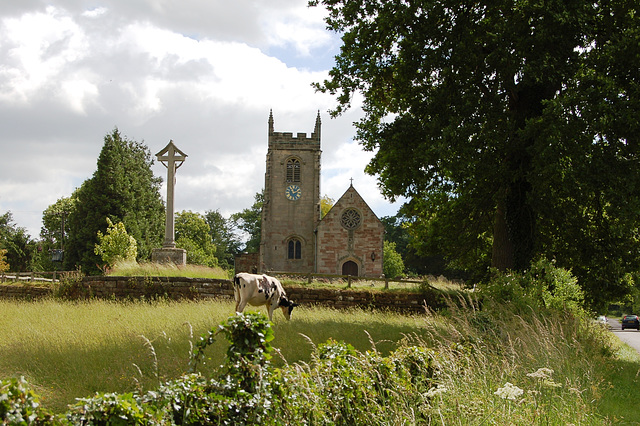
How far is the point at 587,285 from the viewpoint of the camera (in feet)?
58.4

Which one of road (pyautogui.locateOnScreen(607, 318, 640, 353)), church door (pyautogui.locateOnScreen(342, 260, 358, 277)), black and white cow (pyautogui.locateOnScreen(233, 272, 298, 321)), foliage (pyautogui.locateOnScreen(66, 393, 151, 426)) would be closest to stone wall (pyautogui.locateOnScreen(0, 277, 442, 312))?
black and white cow (pyautogui.locateOnScreen(233, 272, 298, 321))

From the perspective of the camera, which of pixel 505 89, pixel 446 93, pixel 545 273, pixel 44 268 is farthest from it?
pixel 44 268

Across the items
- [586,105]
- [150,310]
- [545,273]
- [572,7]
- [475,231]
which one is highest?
[572,7]

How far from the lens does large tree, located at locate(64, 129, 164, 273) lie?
43156mm

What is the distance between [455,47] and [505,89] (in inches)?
88.3

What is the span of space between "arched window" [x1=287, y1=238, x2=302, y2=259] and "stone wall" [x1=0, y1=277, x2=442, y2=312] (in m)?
26.8

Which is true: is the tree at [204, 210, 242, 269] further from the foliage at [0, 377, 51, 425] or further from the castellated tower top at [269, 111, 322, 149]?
the foliage at [0, 377, 51, 425]

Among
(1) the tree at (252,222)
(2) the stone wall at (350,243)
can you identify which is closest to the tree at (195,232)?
(1) the tree at (252,222)

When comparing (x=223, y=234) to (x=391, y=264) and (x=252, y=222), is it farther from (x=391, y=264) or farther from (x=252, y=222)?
(x=391, y=264)

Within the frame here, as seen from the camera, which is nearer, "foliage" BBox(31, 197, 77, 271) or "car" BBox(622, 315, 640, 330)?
"car" BBox(622, 315, 640, 330)

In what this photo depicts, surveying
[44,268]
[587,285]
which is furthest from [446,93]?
[44,268]

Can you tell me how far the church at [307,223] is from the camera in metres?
44.5

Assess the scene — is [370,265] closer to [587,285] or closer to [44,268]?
[587,285]

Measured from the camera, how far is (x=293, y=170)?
157ft
